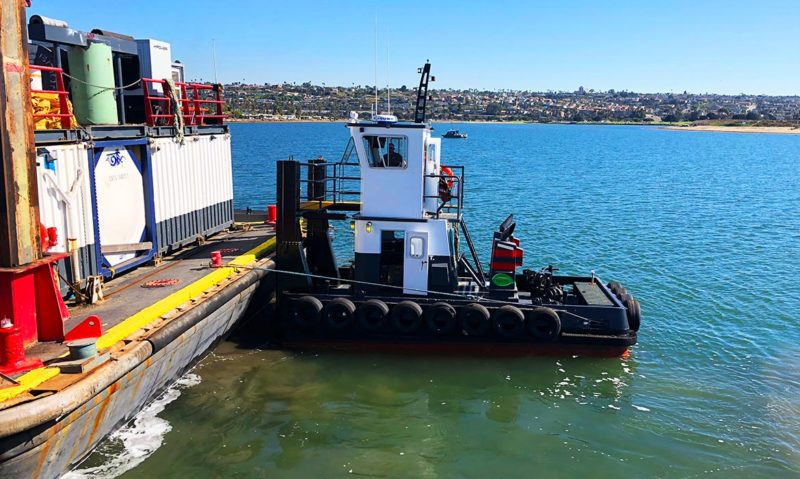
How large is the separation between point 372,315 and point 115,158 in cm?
545

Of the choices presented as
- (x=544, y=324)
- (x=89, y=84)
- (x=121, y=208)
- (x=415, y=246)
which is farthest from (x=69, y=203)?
(x=544, y=324)

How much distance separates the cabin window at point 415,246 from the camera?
1152 centimetres

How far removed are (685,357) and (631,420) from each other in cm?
310

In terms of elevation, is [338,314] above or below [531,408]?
above

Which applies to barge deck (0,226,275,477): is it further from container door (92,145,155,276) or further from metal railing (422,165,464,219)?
metal railing (422,165,464,219)

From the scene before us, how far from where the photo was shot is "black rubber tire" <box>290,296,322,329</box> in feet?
Result: 36.8

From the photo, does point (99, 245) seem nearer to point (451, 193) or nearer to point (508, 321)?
point (451, 193)

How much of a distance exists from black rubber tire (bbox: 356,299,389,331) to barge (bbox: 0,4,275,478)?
87.9 inches

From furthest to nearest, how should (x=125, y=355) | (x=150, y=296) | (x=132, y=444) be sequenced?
(x=150, y=296)
(x=132, y=444)
(x=125, y=355)

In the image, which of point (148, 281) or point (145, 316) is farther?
point (148, 281)

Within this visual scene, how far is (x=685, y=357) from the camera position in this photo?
11.9 m

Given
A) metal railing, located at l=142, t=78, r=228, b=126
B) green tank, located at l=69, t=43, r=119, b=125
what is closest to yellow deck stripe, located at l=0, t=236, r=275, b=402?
metal railing, located at l=142, t=78, r=228, b=126

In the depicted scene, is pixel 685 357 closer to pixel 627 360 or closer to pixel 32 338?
pixel 627 360

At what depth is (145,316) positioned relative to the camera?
8625 mm
